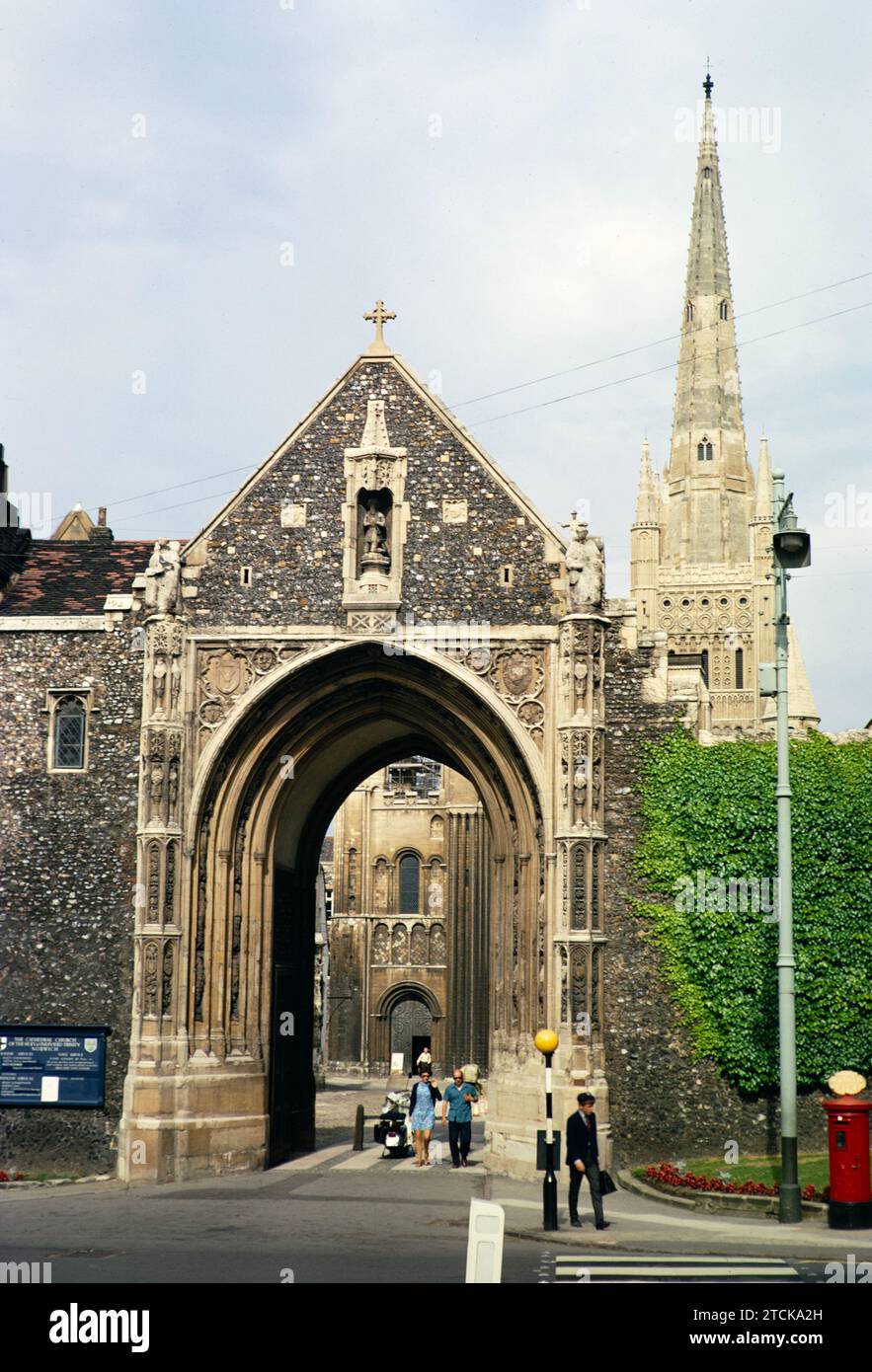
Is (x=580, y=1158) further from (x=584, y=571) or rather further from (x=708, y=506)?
(x=708, y=506)

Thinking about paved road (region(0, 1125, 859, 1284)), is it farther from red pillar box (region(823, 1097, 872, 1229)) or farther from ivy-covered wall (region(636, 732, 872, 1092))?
ivy-covered wall (region(636, 732, 872, 1092))

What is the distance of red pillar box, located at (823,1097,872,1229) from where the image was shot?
1877 centimetres

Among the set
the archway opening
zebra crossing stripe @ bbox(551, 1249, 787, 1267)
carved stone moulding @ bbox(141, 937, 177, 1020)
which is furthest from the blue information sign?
zebra crossing stripe @ bbox(551, 1249, 787, 1267)

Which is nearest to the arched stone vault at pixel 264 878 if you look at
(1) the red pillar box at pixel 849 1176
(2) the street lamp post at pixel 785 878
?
(2) the street lamp post at pixel 785 878

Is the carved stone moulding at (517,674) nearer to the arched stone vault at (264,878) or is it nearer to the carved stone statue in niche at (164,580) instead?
the arched stone vault at (264,878)

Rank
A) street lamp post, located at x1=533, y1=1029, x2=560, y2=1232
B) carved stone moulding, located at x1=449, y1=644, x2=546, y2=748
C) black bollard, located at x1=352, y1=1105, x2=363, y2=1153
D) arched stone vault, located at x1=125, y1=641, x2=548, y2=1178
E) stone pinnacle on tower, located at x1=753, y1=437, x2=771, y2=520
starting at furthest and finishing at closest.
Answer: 1. stone pinnacle on tower, located at x1=753, y1=437, x2=771, y2=520
2. black bollard, located at x1=352, y1=1105, x2=363, y2=1153
3. carved stone moulding, located at x1=449, y1=644, x2=546, y2=748
4. arched stone vault, located at x1=125, y1=641, x2=548, y2=1178
5. street lamp post, located at x1=533, y1=1029, x2=560, y2=1232

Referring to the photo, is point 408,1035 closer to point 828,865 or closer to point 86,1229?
point 828,865

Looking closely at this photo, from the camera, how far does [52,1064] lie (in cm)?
2566

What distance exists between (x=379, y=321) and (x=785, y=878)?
12139mm

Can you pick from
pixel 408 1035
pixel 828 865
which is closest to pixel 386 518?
pixel 828 865

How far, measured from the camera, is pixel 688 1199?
2112cm

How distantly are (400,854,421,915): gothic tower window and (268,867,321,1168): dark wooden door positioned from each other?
36828 mm

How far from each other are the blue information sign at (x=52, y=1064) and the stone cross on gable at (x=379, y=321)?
1180 centimetres

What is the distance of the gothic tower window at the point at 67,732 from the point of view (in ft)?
87.4
